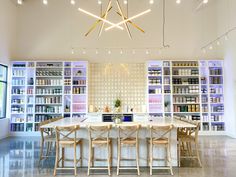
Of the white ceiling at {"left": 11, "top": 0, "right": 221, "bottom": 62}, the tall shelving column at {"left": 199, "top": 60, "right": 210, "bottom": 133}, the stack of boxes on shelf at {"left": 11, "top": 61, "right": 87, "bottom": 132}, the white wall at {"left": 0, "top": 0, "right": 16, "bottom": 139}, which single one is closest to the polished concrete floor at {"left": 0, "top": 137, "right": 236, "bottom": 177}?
the white wall at {"left": 0, "top": 0, "right": 16, "bottom": 139}

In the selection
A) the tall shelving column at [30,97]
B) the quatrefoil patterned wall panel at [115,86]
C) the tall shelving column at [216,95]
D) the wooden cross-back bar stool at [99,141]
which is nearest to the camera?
the wooden cross-back bar stool at [99,141]

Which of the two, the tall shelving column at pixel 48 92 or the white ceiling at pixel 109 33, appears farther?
the white ceiling at pixel 109 33

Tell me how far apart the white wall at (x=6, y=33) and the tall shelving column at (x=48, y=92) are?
1.14 meters

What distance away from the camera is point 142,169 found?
4035 mm

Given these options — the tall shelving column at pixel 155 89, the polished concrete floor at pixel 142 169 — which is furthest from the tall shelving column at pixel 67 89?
the tall shelving column at pixel 155 89

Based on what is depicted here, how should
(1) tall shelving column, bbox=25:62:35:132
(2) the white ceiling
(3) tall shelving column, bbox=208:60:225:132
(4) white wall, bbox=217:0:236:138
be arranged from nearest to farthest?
(4) white wall, bbox=217:0:236:138 < (1) tall shelving column, bbox=25:62:35:132 < (3) tall shelving column, bbox=208:60:225:132 < (2) the white ceiling

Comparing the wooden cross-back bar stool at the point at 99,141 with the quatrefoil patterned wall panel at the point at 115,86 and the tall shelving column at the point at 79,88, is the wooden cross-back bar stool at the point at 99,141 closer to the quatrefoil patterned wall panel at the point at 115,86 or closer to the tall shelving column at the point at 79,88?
the tall shelving column at the point at 79,88

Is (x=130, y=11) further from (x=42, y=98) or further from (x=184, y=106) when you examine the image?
(x=42, y=98)

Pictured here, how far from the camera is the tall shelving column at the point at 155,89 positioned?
25.1 feet

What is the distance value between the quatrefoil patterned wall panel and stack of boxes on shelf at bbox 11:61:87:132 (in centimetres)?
44

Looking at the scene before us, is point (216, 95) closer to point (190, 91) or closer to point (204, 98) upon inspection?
point (204, 98)

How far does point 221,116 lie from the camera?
25.4 feet

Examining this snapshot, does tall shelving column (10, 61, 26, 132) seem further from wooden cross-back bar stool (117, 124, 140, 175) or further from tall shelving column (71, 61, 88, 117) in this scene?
wooden cross-back bar stool (117, 124, 140, 175)

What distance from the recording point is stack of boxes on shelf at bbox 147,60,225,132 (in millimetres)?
7680
